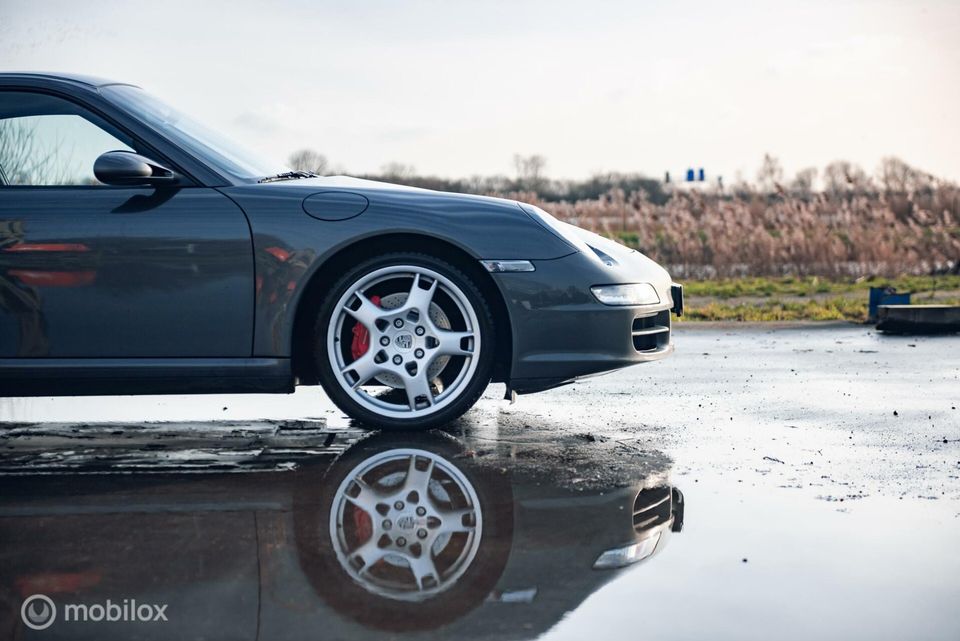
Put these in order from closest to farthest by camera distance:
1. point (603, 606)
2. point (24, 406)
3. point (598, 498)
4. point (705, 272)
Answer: point (603, 606) → point (598, 498) → point (24, 406) → point (705, 272)

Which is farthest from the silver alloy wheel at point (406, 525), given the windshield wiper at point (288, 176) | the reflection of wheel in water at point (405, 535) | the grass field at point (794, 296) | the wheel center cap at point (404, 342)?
the grass field at point (794, 296)

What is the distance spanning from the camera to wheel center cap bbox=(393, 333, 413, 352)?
5.07 meters

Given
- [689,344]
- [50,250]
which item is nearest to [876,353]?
[689,344]

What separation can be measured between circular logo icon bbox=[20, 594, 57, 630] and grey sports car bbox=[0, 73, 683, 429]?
201 cm

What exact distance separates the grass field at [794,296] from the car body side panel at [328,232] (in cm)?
618

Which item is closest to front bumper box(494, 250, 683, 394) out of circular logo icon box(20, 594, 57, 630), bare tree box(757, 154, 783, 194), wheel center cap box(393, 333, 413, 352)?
wheel center cap box(393, 333, 413, 352)

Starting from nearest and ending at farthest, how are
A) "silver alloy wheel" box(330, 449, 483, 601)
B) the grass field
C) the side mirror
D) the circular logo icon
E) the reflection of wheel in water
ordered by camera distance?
the circular logo icon → the reflection of wheel in water → "silver alloy wheel" box(330, 449, 483, 601) → the side mirror → the grass field

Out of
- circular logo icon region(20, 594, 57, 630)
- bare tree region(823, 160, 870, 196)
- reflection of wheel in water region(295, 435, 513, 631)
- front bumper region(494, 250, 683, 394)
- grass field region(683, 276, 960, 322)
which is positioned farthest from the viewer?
bare tree region(823, 160, 870, 196)

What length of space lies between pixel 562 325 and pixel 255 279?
1288mm

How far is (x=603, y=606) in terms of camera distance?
2836mm

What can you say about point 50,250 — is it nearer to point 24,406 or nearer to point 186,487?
point 186,487

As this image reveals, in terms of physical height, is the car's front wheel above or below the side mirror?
below

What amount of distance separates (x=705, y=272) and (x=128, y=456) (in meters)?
10.8

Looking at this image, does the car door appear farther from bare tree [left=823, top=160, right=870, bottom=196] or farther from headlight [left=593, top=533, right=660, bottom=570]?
bare tree [left=823, top=160, right=870, bottom=196]
